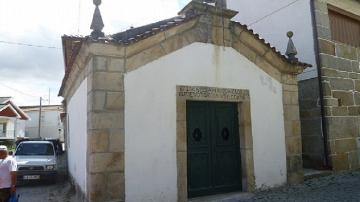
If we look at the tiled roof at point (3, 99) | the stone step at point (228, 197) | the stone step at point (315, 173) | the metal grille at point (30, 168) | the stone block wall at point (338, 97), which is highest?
the tiled roof at point (3, 99)

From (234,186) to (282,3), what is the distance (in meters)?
6.08

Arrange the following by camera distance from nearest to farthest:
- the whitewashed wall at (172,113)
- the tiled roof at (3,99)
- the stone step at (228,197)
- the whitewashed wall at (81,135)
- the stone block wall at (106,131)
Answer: the stone block wall at (106,131) → the whitewashed wall at (172,113) → the stone step at (228,197) → the whitewashed wall at (81,135) → the tiled roof at (3,99)

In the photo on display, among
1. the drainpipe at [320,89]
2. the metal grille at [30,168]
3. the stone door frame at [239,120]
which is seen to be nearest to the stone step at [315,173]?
the drainpipe at [320,89]

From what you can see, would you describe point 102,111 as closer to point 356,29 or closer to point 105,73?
point 105,73

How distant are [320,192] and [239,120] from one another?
219cm

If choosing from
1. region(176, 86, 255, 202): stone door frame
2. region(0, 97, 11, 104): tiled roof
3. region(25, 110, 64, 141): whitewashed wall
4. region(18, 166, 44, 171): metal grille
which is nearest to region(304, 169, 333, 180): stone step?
region(176, 86, 255, 202): stone door frame

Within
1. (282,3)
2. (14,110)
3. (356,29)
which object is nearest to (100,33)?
(282,3)

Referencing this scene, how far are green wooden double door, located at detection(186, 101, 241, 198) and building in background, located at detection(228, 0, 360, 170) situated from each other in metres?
3.16

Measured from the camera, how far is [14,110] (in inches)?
1288

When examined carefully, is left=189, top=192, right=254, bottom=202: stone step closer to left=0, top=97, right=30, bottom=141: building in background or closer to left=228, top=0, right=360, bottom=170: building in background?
left=228, top=0, right=360, bottom=170: building in background

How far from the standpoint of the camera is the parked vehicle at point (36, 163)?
9.66 meters

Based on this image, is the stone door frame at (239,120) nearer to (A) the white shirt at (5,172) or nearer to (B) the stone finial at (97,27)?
(B) the stone finial at (97,27)

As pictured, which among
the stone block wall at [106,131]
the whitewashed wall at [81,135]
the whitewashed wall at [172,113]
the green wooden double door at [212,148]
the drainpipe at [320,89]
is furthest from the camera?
the drainpipe at [320,89]

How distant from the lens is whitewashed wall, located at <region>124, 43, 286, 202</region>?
5.67 m
